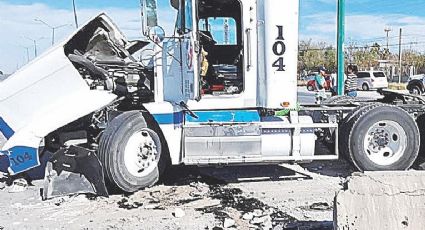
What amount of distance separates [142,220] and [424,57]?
6189 cm

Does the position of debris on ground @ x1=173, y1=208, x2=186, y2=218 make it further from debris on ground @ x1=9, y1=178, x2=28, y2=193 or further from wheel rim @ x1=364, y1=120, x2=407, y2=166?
wheel rim @ x1=364, y1=120, x2=407, y2=166

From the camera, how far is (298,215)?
20.5 feet

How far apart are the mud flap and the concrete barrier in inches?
145

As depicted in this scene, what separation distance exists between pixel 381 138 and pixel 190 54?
3168 mm

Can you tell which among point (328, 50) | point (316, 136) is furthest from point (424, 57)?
point (316, 136)

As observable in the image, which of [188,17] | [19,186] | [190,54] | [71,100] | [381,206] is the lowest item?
[19,186]

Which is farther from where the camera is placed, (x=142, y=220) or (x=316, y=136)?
(x=316, y=136)

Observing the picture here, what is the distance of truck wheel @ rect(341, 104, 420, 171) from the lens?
7.77m

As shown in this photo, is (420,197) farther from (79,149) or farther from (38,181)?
(38,181)

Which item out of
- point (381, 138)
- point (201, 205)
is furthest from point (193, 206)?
point (381, 138)

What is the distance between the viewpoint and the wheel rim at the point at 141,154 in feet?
24.1

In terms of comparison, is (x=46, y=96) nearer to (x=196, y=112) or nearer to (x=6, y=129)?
(x=6, y=129)

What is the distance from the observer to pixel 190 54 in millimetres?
7258

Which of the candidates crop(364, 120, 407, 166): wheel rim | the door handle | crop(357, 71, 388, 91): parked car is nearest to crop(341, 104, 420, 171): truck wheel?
crop(364, 120, 407, 166): wheel rim
